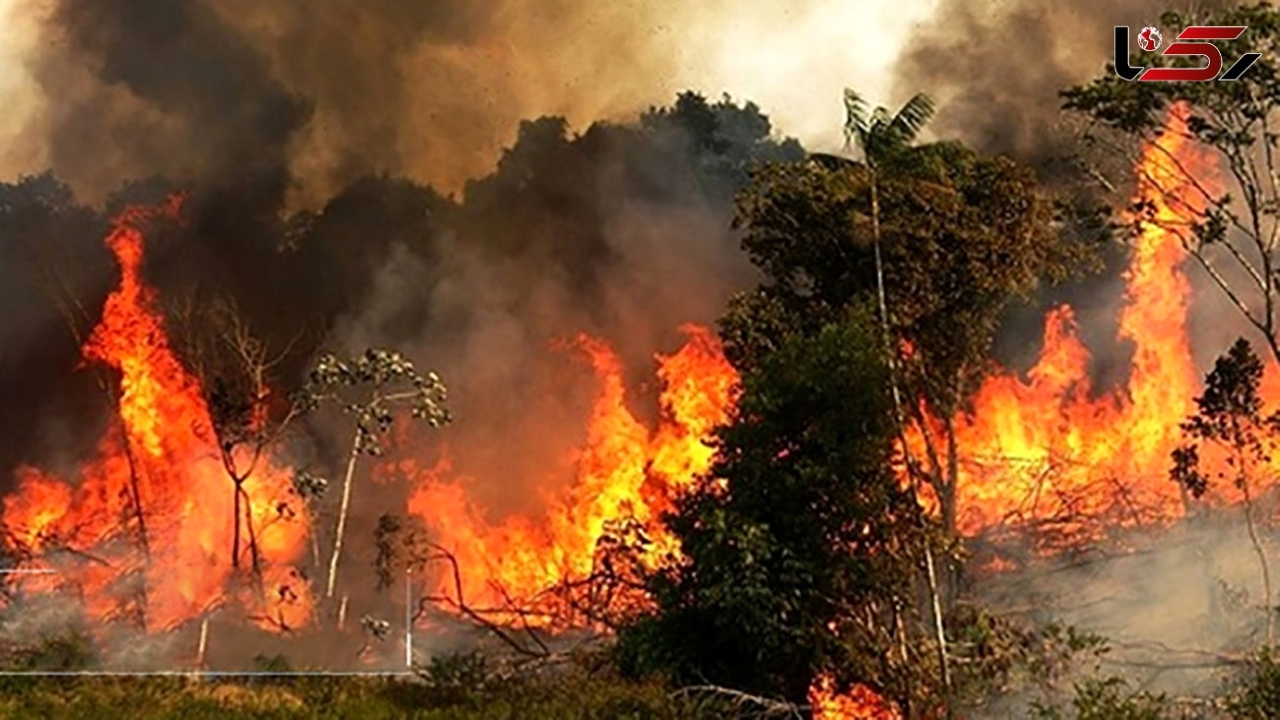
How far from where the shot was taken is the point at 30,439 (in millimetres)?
46875

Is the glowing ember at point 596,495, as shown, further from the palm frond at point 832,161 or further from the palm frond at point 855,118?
the palm frond at point 855,118

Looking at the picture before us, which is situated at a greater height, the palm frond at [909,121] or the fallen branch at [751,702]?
the palm frond at [909,121]

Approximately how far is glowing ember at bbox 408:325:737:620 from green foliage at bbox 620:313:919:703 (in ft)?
52.7

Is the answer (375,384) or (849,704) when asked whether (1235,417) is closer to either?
(849,704)

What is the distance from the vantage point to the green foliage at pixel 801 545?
69.5ft

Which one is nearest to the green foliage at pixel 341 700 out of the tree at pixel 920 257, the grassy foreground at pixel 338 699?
the grassy foreground at pixel 338 699

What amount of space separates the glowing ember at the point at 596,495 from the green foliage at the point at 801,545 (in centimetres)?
1606

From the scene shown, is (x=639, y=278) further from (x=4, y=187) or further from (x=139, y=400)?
(x=4, y=187)

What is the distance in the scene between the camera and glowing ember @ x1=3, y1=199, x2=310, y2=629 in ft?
132
